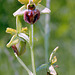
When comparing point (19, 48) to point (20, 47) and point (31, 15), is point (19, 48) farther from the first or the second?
point (31, 15)

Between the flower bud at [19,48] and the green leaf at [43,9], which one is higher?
the green leaf at [43,9]

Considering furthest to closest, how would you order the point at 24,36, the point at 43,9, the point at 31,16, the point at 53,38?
1. the point at 53,38
2. the point at 24,36
3. the point at 43,9
4. the point at 31,16

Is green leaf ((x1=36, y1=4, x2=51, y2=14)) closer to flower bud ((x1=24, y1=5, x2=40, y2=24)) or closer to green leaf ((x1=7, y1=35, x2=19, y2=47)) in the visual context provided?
flower bud ((x1=24, y1=5, x2=40, y2=24))

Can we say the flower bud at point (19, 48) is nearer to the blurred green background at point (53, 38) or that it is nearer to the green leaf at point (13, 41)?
the green leaf at point (13, 41)

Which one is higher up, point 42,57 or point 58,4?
point 58,4

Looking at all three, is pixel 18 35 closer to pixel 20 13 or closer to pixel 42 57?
pixel 20 13

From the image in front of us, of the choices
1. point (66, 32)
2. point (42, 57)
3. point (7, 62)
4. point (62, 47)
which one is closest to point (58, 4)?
point (66, 32)

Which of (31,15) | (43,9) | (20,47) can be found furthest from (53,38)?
(31,15)

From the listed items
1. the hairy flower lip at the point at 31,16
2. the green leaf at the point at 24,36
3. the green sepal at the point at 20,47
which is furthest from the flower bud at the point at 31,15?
the green sepal at the point at 20,47
